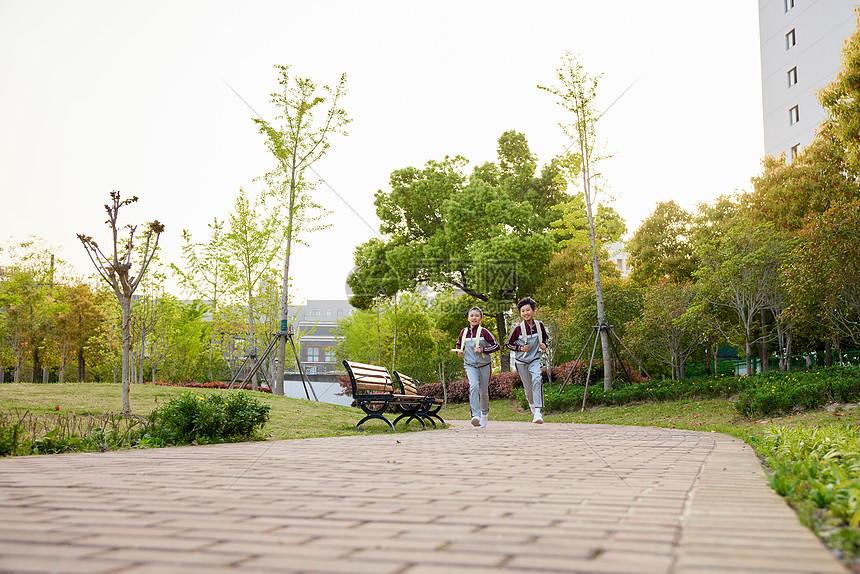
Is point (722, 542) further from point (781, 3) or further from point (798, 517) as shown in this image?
point (781, 3)

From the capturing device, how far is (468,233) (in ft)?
90.7

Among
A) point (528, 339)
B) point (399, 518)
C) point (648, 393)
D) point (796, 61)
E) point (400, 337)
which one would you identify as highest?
point (796, 61)

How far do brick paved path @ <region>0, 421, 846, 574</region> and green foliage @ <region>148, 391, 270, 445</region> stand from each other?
260cm

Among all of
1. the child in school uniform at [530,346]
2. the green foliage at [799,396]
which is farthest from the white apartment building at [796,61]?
the child in school uniform at [530,346]

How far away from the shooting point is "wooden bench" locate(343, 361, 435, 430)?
30.1ft

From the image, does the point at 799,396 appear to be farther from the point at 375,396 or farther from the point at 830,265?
the point at 375,396

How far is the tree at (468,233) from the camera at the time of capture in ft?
84.6

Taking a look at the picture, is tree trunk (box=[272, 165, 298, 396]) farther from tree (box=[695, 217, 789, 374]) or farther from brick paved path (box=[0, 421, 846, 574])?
brick paved path (box=[0, 421, 846, 574])

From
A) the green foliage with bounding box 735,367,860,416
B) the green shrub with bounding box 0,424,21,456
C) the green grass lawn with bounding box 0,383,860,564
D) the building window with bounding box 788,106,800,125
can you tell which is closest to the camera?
the green grass lawn with bounding box 0,383,860,564

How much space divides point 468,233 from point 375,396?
19162 millimetres

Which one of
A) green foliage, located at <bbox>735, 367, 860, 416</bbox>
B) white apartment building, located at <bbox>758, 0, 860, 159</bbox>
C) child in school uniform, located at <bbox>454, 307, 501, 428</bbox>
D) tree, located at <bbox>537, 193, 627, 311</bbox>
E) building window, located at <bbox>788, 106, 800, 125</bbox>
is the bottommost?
green foliage, located at <bbox>735, 367, 860, 416</bbox>

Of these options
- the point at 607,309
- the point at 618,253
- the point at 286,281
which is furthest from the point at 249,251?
the point at 618,253

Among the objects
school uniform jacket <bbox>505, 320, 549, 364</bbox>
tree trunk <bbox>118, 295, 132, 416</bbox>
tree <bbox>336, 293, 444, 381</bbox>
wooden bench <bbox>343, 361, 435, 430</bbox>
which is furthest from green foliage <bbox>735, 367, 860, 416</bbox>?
tree <bbox>336, 293, 444, 381</bbox>

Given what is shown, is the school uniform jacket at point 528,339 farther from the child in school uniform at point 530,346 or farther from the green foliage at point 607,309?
the green foliage at point 607,309
